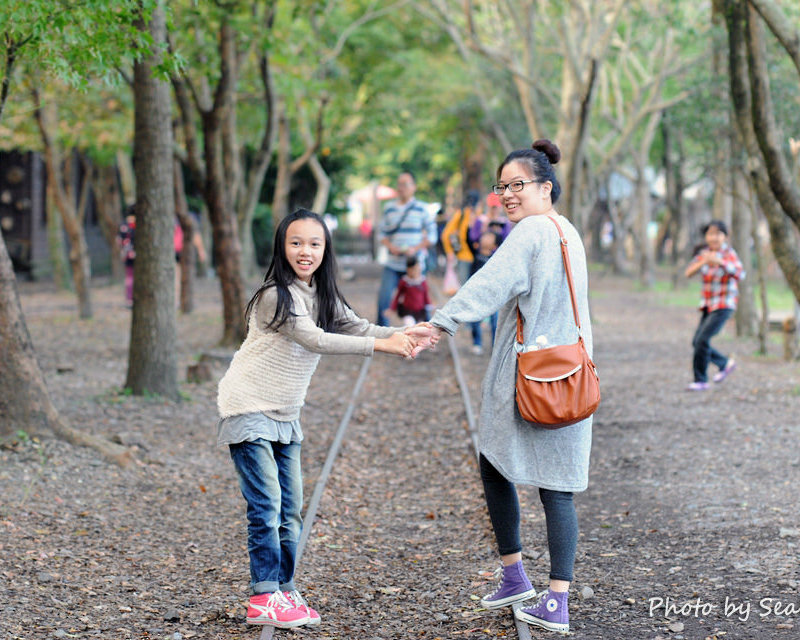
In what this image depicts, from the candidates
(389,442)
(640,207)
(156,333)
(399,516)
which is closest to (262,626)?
(399,516)

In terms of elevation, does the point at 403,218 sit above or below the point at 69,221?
below

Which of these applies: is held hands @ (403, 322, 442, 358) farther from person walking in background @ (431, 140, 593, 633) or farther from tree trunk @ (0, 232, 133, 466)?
tree trunk @ (0, 232, 133, 466)

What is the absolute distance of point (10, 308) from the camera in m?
7.75

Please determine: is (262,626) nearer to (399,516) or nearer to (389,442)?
(399,516)

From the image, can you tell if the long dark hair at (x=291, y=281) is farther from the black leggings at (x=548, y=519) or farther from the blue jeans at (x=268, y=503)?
the black leggings at (x=548, y=519)

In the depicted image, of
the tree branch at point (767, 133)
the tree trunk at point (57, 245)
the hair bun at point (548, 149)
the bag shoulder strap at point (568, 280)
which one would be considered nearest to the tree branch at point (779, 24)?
the tree branch at point (767, 133)

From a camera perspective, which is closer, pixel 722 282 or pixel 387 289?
pixel 722 282

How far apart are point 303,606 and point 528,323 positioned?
63.0 inches

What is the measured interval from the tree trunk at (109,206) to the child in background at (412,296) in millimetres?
15954

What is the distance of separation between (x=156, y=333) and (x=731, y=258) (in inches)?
215

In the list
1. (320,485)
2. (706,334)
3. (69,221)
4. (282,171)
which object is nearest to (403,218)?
(706,334)

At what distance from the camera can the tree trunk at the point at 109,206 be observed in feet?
93.0

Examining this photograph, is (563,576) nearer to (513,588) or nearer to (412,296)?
(513,588)

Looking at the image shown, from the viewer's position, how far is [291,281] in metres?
4.88
